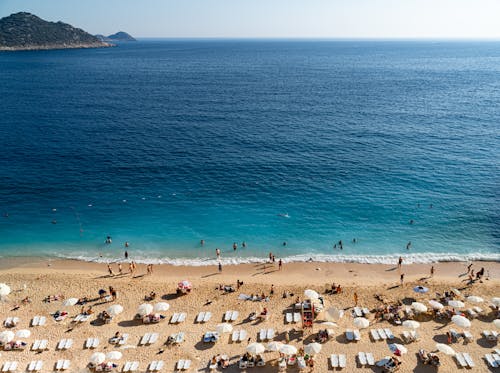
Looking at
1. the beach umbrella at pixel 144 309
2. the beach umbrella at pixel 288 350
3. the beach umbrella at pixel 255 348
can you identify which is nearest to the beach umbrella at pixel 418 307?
the beach umbrella at pixel 288 350

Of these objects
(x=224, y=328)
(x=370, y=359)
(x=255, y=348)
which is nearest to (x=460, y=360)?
(x=370, y=359)

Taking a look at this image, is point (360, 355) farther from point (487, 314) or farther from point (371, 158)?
point (371, 158)

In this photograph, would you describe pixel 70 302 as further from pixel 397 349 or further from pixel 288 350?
pixel 397 349

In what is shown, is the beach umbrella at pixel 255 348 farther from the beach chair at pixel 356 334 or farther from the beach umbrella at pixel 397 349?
the beach umbrella at pixel 397 349

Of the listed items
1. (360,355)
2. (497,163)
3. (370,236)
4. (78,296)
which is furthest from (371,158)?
(78,296)

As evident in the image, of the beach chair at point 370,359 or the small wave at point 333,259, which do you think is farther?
the small wave at point 333,259

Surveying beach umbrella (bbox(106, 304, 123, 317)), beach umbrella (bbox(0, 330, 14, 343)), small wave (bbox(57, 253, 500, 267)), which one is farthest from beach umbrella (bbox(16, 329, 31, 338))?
small wave (bbox(57, 253, 500, 267))
